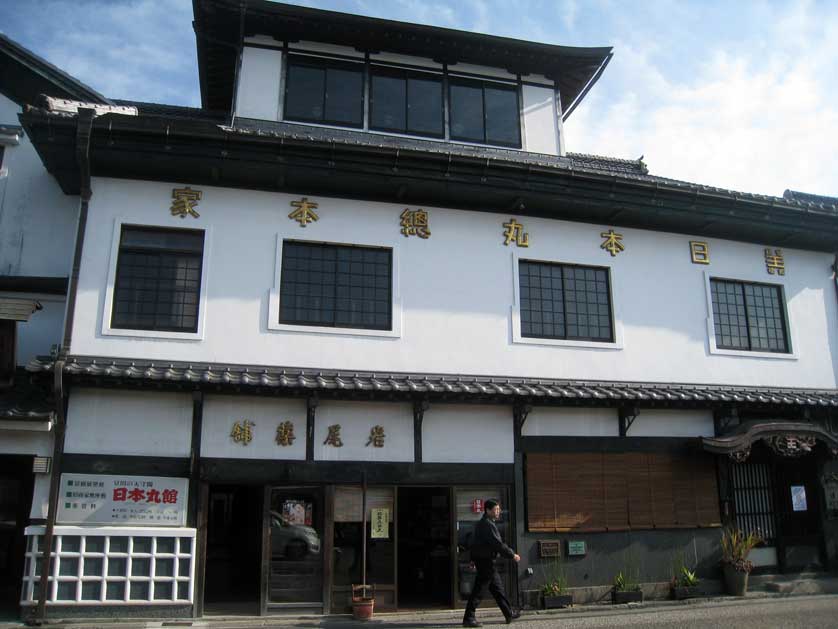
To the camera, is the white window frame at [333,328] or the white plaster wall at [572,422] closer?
the white window frame at [333,328]

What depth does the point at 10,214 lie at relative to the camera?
13.6m

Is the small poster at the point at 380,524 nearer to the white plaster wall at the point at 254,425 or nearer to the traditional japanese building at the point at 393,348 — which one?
the traditional japanese building at the point at 393,348

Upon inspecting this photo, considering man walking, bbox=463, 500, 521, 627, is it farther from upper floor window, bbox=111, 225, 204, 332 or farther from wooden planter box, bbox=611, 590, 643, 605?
upper floor window, bbox=111, 225, 204, 332

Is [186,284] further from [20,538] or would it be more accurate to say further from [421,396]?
[20,538]

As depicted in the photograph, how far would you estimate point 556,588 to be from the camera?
1273cm

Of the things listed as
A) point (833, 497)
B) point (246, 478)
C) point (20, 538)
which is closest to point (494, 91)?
point (246, 478)

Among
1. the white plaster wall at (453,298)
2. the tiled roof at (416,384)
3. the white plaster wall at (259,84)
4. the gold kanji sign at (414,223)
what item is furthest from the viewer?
the white plaster wall at (259,84)

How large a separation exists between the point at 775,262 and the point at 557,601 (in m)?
9.54

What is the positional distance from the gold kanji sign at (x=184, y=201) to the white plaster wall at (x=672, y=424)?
979 centimetres

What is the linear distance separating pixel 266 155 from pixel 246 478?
231 inches

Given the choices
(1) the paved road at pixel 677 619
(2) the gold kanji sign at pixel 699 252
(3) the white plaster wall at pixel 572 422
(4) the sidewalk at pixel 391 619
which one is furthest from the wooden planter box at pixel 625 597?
(2) the gold kanji sign at pixel 699 252

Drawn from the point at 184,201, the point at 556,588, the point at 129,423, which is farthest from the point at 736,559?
the point at 184,201

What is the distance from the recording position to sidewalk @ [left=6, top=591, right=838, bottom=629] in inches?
424

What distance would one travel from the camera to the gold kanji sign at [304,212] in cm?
1324
